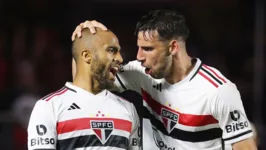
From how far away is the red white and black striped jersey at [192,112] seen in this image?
11.1ft

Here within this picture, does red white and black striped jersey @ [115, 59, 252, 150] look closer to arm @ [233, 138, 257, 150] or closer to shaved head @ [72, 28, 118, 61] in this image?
arm @ [233, 138, 257, 150]

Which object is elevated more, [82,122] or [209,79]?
[209,79]

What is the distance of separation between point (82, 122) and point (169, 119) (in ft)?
1.88

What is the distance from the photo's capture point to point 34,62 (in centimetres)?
669

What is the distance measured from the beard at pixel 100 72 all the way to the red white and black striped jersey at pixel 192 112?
1.49ft

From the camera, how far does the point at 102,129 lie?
306 cm

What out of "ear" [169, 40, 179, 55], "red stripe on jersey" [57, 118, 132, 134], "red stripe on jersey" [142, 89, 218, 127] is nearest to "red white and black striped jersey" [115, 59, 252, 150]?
"red stripe on jersey" [142, 89, 218, 127]

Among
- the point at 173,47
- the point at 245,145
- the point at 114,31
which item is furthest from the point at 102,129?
the point at 114,31

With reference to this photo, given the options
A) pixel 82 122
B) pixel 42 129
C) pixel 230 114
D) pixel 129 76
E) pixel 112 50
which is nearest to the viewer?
pixel 42 129

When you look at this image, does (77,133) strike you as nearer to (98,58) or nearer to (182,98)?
(98,58)

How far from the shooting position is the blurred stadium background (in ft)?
21.2

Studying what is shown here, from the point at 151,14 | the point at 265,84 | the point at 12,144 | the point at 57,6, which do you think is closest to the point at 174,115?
the point at 151,14

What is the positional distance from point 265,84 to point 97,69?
3.52 metres

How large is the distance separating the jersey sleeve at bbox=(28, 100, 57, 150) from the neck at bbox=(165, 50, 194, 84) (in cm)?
74
